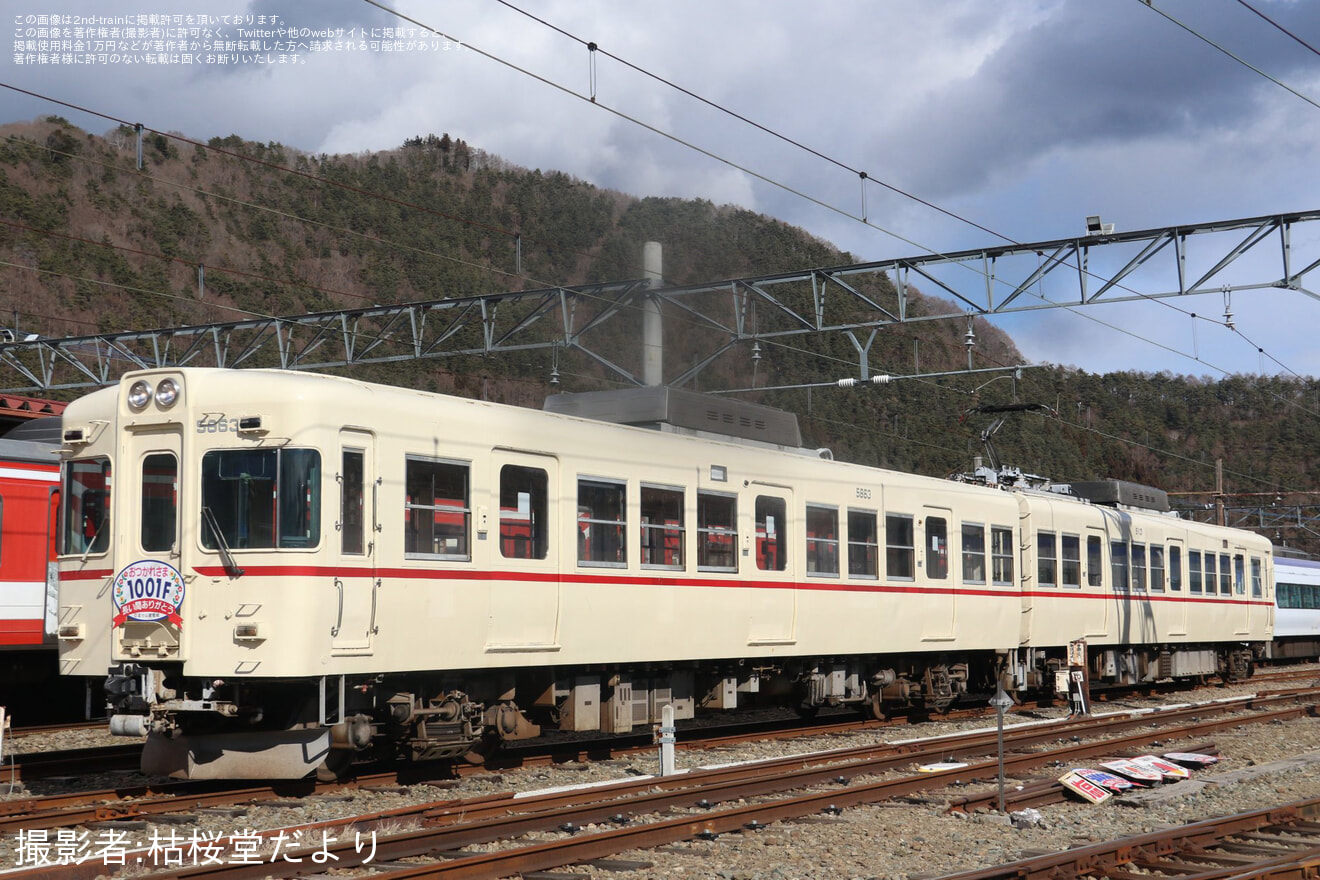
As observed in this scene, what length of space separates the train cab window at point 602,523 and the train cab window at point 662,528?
1.07ft

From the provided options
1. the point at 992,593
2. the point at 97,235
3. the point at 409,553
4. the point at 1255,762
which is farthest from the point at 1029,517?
the point at 97,235

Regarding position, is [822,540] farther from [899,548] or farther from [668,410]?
[668,410]

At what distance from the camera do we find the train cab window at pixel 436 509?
35.6 feet

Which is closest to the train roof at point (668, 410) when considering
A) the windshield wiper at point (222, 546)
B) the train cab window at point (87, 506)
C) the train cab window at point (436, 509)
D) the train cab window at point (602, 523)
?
the train cab window at point (602, 523)

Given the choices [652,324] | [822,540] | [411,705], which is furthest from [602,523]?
[652,324]

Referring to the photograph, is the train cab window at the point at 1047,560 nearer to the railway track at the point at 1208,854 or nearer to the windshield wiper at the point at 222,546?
the railway track at the point at 1208,854

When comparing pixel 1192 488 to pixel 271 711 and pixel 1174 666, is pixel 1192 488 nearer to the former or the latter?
pixel 1174 666

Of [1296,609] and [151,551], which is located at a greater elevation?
[151,551]

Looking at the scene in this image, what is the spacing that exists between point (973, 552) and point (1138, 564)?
6.08 metres

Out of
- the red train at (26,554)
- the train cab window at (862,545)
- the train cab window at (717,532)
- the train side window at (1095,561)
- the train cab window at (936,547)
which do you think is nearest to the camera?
the train cab window at (717,532)

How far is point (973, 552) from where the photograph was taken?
1878 centimetres

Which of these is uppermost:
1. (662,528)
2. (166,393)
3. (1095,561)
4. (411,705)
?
(166,393)

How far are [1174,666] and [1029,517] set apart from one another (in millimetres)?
7026

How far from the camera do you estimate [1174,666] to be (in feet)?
81.7
